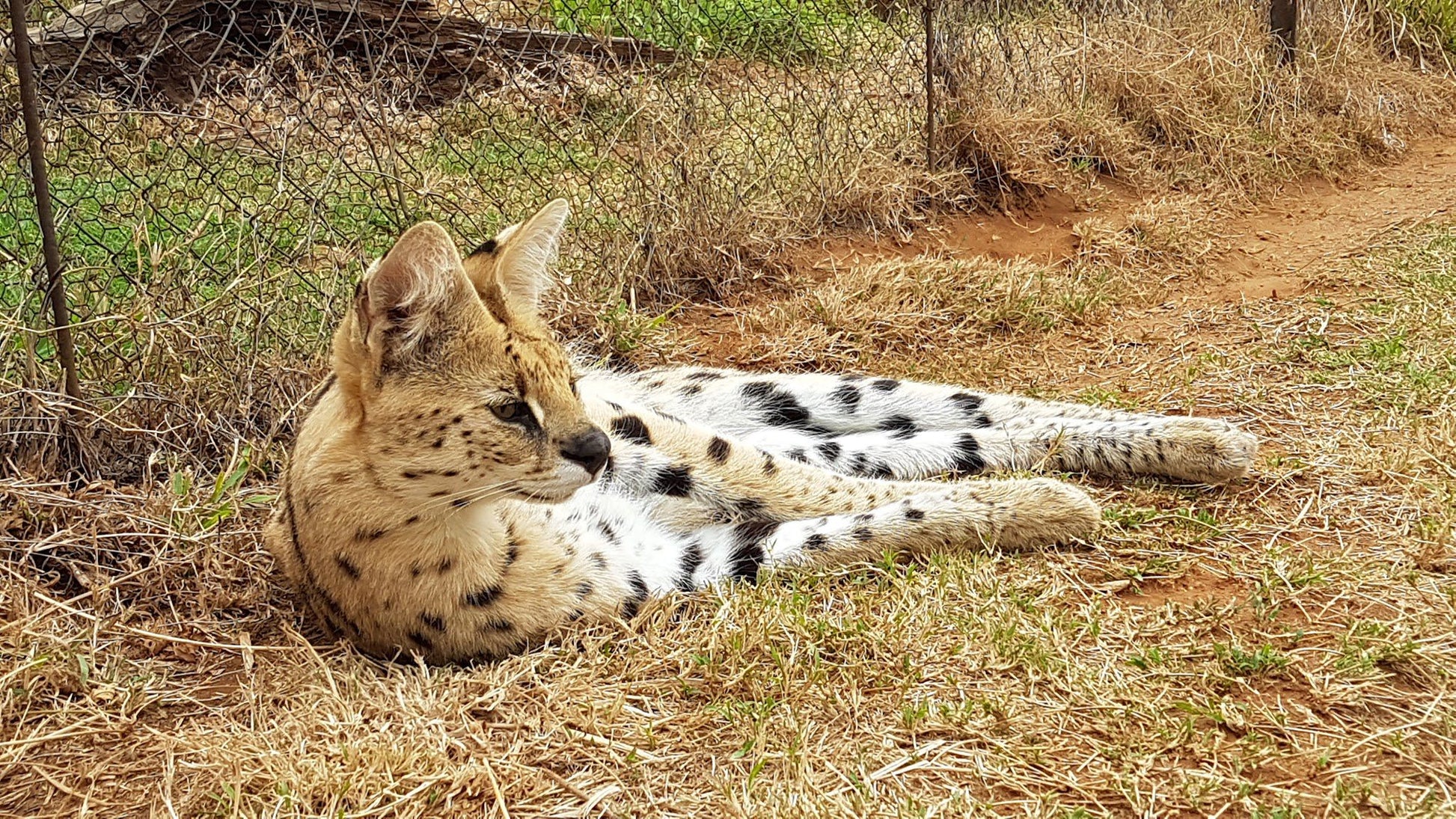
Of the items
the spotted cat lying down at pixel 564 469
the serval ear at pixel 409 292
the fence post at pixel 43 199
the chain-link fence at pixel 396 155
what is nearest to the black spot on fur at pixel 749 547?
the spotted cat lying down at pixel 564 469

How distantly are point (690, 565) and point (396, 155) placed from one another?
232 centimetres

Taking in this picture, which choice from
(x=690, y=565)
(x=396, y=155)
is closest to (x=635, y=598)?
(x=690, y=565)

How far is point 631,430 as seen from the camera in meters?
4.00

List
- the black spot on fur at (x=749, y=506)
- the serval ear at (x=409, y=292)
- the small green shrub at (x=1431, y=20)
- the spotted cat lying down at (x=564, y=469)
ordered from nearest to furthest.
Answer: the serval ear at (x=409, y=292) → the spotted cat lying down at (x=564, y=469) → the black spot on fur at (x=749, y=506) → the small green shrub at (x=1431, y=20)

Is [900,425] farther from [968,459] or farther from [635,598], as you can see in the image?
[635,598]

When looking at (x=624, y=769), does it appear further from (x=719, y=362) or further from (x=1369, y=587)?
(x=719, y=362)

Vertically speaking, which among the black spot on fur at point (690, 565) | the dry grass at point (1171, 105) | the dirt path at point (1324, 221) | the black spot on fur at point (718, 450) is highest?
the dry grass at point (1171, 105)

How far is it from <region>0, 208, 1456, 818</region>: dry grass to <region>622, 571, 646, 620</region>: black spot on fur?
79mm

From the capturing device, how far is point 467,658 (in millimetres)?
3281

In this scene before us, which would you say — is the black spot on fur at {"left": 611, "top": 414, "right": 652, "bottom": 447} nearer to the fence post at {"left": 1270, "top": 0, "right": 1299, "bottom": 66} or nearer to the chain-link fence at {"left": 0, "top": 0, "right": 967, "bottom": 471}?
the chain-link fence at {"left": 0, "top": 0, "right": 967, "bottom": 471}

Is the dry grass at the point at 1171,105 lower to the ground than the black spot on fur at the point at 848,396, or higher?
higher

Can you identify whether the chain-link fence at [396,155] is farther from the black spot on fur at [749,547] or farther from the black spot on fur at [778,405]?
the black spot on fur at [749,547]

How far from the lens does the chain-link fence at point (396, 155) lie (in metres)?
4.21

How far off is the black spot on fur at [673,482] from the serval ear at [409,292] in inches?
44.2
